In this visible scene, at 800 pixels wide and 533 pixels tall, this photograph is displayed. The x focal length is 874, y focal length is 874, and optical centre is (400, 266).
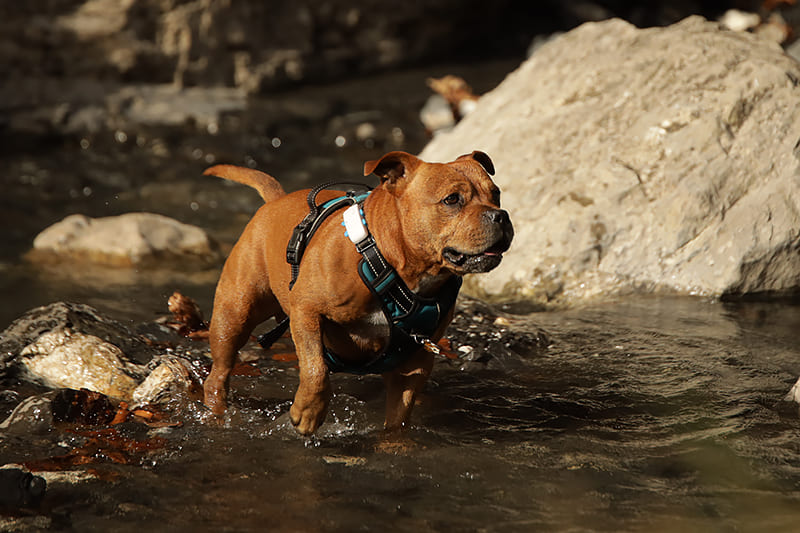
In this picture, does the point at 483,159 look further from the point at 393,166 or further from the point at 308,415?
the point at 308,415

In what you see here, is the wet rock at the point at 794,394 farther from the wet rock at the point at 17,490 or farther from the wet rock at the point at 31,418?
the wet rock at the point at 31,418

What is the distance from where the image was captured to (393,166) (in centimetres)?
411

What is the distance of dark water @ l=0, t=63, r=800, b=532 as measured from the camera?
159 inches

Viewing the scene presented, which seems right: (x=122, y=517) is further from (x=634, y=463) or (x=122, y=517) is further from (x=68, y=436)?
(x=634, y=463)

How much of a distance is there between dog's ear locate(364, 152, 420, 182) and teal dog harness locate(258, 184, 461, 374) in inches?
10.2

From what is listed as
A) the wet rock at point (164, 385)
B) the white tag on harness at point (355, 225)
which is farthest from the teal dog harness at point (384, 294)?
the wet rock at point (164, 385)

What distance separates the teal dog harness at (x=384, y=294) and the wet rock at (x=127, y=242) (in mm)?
4097

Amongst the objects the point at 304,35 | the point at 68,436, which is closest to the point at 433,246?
the point at 68,436

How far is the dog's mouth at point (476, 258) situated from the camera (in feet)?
12.9

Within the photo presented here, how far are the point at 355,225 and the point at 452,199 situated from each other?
50 centimetres

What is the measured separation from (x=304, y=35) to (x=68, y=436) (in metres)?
11.1

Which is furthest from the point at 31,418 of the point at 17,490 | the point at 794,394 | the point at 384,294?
the point at 794,394

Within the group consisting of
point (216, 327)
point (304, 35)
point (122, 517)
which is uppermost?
point (304, 35)

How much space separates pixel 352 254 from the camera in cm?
417
